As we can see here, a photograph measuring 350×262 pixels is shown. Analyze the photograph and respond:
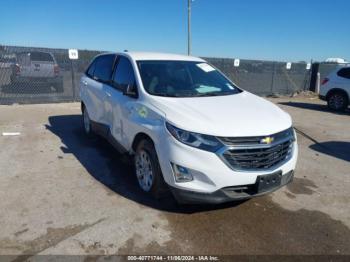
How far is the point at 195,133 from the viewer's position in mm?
3377

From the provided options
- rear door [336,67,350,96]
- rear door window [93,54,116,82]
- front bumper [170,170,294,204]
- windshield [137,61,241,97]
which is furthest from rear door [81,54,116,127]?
rear door [336,67,350,96]

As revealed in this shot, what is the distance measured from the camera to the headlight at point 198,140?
3326mm

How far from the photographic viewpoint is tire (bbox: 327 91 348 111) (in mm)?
12055

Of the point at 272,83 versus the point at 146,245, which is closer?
the point at 146,245

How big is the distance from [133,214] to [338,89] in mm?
10896

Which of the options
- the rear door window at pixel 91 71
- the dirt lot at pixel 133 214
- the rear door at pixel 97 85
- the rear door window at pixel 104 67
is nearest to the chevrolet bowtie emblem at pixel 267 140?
the dirt lot at pixel 133 214

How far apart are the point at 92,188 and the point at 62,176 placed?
69 centimetres

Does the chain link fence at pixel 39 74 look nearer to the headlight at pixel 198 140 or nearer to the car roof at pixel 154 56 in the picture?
the car roof at pixel 154 56

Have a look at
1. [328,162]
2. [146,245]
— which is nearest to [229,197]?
[146,245]

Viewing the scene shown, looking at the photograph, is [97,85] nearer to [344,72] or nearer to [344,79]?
[344,79]

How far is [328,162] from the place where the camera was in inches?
235

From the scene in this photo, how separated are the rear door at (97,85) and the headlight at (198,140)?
2.37 metres

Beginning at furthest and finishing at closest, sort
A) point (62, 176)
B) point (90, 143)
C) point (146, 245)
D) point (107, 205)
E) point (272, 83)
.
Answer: point (272, 83) < point (90, 143) < point (62, 176) < point (107, 205) < point (146, 245)

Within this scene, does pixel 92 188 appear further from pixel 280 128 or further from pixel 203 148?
pixel 280 128
